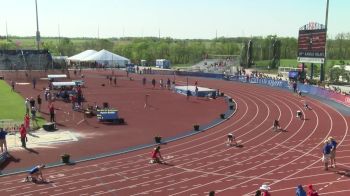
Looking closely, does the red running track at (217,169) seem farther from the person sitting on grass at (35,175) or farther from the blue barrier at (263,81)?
the blue barrier at (263,81)

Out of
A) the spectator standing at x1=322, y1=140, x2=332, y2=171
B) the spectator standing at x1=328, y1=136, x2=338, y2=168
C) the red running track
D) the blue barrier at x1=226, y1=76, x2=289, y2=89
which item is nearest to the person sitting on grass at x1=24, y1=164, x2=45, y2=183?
the red running track

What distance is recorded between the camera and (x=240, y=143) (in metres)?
28.2

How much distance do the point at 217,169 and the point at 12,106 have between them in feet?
85.5

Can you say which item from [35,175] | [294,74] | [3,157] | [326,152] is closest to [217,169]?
[326,152]

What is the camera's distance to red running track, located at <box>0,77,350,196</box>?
19.3 metres

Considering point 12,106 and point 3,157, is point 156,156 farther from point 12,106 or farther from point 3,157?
point 12,106

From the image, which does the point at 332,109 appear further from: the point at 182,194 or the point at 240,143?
the point at 182,194

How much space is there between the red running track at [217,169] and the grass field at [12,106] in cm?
1254

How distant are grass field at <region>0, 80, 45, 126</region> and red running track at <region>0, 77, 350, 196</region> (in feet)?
41.1

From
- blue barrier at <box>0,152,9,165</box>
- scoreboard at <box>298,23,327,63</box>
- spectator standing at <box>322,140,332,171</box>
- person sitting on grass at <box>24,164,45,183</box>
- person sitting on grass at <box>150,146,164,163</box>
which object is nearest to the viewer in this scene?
person sitting on grass at <box>24,164,45,183</box>

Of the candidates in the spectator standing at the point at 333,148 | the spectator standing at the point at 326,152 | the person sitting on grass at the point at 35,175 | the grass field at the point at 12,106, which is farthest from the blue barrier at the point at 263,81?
the person sitting on grass at the point at 35,175

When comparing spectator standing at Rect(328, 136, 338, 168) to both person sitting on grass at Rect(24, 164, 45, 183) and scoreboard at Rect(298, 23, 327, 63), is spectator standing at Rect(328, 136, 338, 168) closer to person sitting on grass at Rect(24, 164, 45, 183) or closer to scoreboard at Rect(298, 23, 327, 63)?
person sitting on grass at Rect(24, 164, 45, 183)

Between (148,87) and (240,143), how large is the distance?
113ft

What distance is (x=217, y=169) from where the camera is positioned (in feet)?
73.0
